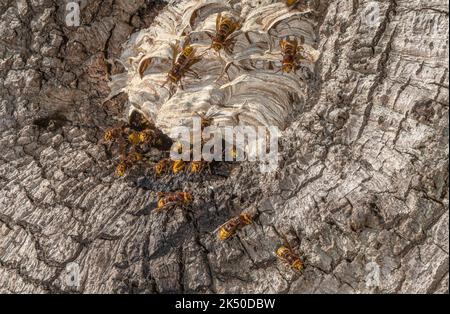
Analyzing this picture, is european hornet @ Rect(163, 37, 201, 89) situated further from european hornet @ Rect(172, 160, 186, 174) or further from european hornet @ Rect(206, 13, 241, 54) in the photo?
european hornet @ Rect(172, 160, 186, 174)

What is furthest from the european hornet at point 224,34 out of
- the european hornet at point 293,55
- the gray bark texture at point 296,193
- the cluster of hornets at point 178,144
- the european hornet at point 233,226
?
the european hornet at point 233,226

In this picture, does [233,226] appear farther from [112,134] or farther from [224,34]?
[224,34]

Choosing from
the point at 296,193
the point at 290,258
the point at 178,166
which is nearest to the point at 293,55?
the point at 296,193

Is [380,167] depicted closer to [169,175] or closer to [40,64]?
[169,175]

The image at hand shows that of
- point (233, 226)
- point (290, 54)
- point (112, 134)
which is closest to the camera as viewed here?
point (233, 226)

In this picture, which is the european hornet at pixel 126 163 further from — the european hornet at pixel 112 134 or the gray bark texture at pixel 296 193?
the european hornet at pixel 112 134

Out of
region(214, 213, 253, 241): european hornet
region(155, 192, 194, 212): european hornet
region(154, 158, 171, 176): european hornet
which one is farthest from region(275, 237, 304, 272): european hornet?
region(154, 158, 171, 176): european hornet
